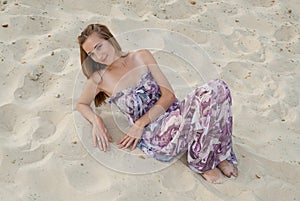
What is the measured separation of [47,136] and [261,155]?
1048 mm

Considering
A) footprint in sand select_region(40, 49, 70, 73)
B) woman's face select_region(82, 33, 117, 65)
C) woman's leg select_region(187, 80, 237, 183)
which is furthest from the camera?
footprint in sand select_region(40, 49, 70, 73)

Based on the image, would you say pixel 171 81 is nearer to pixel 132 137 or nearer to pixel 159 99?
pixel 159 99

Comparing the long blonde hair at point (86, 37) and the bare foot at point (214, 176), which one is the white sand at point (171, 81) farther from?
the long blonde hair at point (86, 37)

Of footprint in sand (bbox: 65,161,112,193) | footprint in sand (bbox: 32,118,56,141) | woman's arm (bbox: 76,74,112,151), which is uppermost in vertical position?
woman's arm (bbox: 76,74,112,151)

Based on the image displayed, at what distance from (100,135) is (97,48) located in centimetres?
40

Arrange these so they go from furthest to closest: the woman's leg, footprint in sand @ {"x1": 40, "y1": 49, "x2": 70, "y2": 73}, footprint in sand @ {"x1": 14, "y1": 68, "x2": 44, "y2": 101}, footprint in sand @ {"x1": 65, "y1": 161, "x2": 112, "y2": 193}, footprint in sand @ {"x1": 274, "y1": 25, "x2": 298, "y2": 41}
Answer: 1. footprint in sand @ {"x1": 274, "y1": 25, "x2": 298, "y2": 41}
2. footprint in sand @ {"x1": 40, "y1": 49, "x2": 70, "y2": 73}
3. footprint in sand @ {"x1": 14, "y1": 68, "x2": 44, "y2": 101}
4. the woman's leg
5. footprint in sand @ {"x1": 65, "y1": 161, "x2": 112, "y2": 193}

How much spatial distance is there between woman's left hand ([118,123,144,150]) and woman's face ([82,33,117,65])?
350mm

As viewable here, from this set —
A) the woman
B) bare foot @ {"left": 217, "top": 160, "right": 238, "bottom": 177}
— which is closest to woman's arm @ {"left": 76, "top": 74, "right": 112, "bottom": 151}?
the woman

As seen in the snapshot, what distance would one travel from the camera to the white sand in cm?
211

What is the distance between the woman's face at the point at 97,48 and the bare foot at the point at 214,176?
2.33 ft

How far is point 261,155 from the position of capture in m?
2.43

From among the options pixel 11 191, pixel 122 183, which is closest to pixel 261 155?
pixel 122 183

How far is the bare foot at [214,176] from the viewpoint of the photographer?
87.7 inches

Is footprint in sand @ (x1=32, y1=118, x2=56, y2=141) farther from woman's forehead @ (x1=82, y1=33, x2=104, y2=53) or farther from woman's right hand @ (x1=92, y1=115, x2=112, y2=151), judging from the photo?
woman's forehead @ (x1=82, y1=33, x2=104, y2=53)
